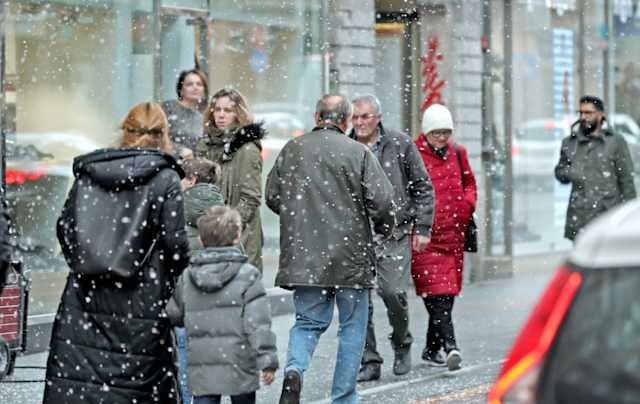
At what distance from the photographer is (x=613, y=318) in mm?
3365

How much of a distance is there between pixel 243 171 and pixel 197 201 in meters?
1.36

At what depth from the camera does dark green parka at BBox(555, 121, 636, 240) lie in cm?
1288

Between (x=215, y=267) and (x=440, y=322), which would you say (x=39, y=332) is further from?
(x=215, y=267)

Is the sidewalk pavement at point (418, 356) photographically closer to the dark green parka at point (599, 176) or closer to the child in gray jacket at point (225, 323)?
the dark green parka at point (599, 176)

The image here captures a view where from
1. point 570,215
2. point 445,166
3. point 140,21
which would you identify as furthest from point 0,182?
point 570,215

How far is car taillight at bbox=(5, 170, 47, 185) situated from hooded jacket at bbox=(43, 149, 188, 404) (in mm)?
5849

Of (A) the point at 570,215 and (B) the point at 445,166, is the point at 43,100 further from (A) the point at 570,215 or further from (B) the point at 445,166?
(A) the point at 570,215

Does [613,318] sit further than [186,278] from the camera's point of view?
No

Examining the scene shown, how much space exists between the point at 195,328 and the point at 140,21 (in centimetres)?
719

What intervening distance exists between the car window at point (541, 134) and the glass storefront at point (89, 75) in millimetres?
5414

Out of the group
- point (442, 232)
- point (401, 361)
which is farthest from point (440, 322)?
point (442, 232)


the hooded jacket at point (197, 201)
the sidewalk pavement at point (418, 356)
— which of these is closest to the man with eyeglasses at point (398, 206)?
the sidewalk pavement at point (418, 356)

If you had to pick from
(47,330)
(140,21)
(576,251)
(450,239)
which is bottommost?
(47,330)

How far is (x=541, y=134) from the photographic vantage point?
66.2 ft
